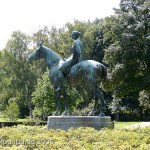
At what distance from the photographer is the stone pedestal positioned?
1414 centimetres

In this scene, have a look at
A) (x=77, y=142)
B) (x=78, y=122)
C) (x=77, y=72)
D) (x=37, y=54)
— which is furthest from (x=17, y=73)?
(x=77, y=142)

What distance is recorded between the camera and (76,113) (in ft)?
131

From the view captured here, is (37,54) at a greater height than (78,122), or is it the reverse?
(37,54)

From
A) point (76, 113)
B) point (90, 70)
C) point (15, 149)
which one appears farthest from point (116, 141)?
point (76, 113)

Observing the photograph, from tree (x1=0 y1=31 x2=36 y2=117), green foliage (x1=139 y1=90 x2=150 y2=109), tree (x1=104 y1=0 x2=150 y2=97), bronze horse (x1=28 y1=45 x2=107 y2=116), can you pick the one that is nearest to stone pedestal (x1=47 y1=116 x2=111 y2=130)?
bronze horse (x1=28 y1=45 x2=107 y2=116)

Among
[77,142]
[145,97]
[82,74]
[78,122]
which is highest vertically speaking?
[145,97]

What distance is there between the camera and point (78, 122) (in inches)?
559

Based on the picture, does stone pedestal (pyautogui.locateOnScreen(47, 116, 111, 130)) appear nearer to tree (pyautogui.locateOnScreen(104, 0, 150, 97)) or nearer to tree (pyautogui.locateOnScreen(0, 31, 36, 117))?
tree (pyautogui.locateOnScreen(104, 0, 150, 97))

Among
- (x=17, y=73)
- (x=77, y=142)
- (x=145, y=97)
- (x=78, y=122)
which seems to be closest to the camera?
(x=77, y=142)

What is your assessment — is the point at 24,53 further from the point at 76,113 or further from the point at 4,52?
the point at 76,113

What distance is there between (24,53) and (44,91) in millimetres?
22039

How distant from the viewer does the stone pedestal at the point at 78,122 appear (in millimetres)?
14141

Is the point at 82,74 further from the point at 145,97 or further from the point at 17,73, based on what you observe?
the point at 17,73

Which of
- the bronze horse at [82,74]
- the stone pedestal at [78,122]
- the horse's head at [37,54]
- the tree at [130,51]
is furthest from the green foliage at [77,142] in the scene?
the tree at [130,51]
